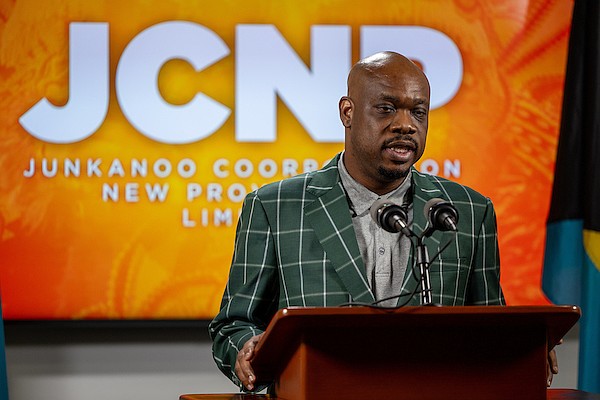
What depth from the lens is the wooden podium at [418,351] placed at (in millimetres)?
1538

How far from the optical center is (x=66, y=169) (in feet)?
11.8

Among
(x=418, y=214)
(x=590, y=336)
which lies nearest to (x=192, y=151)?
(x=418, y=214)

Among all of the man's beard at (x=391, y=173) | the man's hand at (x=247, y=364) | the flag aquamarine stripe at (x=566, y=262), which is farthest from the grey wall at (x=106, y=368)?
the man's hand at (x=247, y=364)

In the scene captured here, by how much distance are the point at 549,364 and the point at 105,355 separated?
2.26m

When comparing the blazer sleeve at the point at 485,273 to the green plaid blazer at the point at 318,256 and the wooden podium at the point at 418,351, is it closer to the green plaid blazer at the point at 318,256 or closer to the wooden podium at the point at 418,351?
the green plaid blazer at the point at 318,256

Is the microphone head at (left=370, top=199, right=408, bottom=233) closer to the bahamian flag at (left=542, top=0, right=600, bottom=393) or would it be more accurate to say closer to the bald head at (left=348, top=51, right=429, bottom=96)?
the bald head at (left=348, top=51, right=429, bottom=96)

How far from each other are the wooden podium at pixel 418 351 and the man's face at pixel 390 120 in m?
0.70

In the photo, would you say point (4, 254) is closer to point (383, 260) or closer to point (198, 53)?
point (198, 53)

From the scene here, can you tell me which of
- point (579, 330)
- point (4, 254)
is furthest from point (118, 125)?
point (579, 330)

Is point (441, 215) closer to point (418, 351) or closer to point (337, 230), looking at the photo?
point (418, 351)

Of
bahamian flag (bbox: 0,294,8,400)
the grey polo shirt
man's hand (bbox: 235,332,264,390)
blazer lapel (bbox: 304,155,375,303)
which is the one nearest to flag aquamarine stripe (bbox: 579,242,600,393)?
the grey polo shirt

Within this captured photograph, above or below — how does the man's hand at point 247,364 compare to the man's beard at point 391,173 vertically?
below

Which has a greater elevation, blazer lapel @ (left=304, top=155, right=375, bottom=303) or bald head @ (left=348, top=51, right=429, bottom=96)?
bald head @ (left=348, top=51, right=429, bottom=96)

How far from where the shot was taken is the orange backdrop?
358 centimetres
